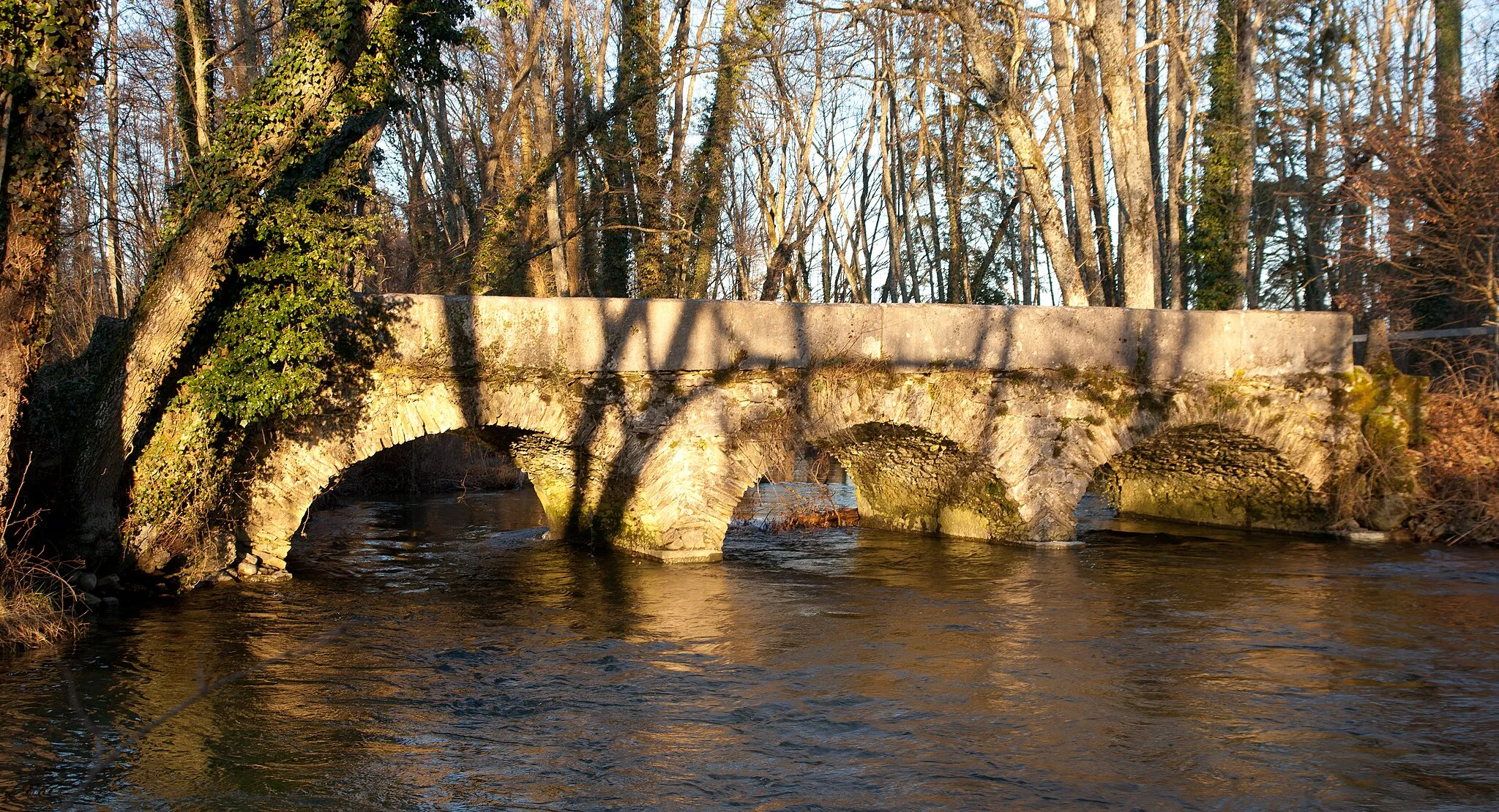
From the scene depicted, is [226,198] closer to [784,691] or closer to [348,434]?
[348,434]

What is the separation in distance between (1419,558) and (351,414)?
10.2m

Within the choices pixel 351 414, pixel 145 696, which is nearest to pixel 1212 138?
pixel 351 414

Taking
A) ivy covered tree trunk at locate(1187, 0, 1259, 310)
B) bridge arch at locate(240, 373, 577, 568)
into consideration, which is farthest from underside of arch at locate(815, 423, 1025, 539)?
ivy covered tree trunk at locate(1187, 0, 1259, 310)

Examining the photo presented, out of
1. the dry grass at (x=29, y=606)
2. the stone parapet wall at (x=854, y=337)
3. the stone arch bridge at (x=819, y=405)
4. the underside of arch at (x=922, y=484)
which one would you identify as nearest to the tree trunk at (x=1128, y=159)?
the stone parapet wall at (x=854, y=337)

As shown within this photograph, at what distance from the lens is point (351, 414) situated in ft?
32.6

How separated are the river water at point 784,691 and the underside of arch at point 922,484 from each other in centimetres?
120

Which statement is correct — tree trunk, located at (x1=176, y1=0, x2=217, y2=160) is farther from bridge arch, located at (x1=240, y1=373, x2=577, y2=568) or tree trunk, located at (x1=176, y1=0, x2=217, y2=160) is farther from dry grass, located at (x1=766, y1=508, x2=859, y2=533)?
dry grass, located at (x1=766, y1=508, x2=859, y2=533)

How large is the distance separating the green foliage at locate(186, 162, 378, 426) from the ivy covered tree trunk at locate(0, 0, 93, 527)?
1.32 m

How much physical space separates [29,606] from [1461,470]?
13.1 metres

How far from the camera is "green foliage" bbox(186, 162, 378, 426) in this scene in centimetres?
926

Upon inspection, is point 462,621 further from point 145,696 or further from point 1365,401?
point 1365,401

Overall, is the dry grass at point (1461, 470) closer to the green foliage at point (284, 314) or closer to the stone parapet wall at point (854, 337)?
the stone parapet wall at point (854, 337)

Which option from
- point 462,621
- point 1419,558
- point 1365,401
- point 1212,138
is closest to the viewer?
point 462,621

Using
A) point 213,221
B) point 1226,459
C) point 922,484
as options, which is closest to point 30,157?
point 213,221
